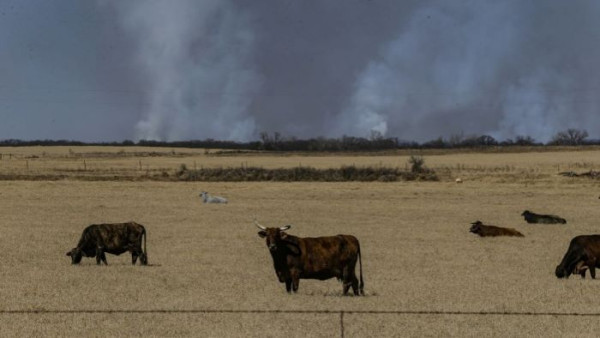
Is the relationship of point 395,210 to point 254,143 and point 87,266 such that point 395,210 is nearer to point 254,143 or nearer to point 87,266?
point 87,266

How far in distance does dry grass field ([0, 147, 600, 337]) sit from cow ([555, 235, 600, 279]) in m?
0.28

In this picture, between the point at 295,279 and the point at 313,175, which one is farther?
the point at 313,175

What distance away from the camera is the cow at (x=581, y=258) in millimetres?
19172

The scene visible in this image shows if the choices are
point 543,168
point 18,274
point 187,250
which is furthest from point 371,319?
point 543,168

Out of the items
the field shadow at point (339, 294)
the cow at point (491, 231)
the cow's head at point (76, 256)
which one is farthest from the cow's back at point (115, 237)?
the cow at point (491, 231)

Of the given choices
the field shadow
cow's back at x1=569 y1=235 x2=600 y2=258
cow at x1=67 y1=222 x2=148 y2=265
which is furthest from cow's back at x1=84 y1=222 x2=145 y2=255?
cow's back at x1=569 y1=235 x2=600 y2=258

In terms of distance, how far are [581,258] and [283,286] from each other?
6.44 metres

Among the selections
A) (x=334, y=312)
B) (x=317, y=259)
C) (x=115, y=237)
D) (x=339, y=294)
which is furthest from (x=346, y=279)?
(x=115, y=237)

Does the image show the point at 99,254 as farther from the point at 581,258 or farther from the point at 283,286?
the point at 581,258

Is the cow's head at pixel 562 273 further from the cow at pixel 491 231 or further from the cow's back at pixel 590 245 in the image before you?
the cow at pixel 491 231

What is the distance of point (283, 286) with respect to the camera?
18.0 m

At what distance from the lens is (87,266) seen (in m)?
21.1

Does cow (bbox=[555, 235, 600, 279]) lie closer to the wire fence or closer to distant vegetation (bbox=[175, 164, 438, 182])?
the wire fence

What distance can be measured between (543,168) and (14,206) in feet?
169
